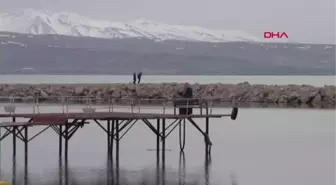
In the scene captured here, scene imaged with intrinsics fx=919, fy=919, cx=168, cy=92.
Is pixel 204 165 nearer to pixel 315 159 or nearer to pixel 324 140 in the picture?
pixel 315 159

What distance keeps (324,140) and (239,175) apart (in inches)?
824

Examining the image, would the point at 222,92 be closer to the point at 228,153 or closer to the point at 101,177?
the point at 228,153

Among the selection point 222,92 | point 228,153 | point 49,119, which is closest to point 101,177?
point 49,119

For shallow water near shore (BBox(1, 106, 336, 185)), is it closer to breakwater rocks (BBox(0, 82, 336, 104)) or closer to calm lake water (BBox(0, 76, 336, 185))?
calm lake water (BBox(0, 76, 336, 185))

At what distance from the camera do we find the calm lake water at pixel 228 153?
42856mm

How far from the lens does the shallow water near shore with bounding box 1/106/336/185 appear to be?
42756 millimetres

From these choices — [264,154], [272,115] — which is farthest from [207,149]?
[272,115]

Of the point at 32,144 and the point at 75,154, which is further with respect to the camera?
the point at 32,144

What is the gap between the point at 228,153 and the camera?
173ft

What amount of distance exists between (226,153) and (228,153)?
0.44ft

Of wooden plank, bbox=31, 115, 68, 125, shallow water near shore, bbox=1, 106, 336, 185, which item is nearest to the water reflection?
shallow water near shore, bbox=1, 106, 336, 185

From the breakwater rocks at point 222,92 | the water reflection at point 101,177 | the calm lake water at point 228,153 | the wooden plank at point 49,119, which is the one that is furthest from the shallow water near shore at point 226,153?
the breakwater rocks at point 222,92

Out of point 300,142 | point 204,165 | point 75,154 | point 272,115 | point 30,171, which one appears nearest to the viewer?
point 30,171

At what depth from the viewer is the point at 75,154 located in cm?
5059
